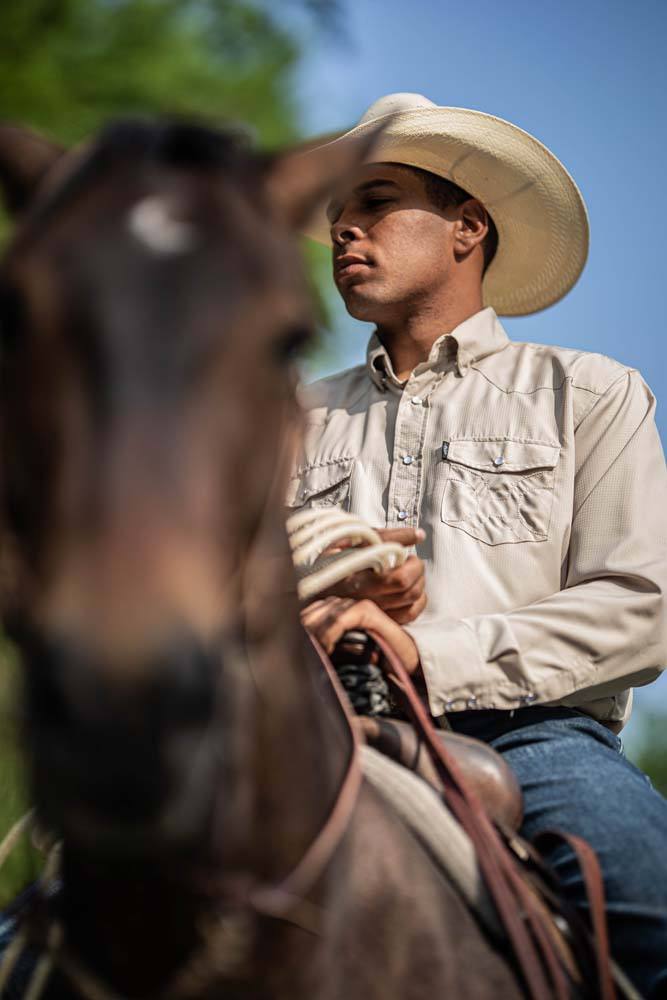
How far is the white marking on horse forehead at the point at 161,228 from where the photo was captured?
42.7 inches

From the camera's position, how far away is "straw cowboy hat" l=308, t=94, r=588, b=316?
10.9ft

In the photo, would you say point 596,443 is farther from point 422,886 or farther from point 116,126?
point 116,126

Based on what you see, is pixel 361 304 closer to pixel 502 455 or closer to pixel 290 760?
pixel 502 455

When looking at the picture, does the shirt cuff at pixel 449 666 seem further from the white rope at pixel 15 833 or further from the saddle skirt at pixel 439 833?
the white rope at pixel 15 833

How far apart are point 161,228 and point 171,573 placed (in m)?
0.41

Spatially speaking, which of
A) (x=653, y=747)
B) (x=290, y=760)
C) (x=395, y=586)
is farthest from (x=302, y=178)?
(x=653, y=747)

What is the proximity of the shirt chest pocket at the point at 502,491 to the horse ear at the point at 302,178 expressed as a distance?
1653 millimetres

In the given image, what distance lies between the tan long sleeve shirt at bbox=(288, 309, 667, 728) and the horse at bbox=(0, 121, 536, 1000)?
969mm

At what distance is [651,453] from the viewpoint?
286cm

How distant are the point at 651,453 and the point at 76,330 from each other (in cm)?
220

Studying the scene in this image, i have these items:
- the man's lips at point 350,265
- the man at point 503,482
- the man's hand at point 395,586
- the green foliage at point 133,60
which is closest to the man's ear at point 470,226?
the man at point 503,482

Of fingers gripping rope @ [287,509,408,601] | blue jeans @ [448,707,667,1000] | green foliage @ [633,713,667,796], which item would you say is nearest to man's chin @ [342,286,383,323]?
fingers gripping rope @ [287,509,408,601]

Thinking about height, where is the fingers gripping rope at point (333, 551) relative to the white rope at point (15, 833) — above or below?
above

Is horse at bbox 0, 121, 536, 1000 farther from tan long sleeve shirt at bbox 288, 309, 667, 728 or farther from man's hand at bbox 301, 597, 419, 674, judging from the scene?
tan long sleeve shirt at bbox 288, 309, 667, 728
